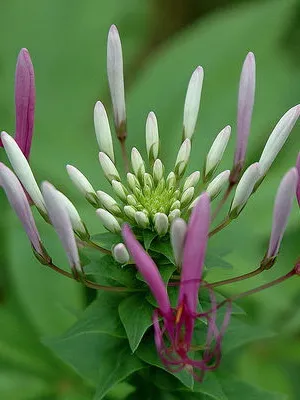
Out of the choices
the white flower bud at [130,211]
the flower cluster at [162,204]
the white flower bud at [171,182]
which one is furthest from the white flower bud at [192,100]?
the white flower bud at [130,211]

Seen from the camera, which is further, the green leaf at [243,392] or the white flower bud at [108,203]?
the green leaf at [243,392]

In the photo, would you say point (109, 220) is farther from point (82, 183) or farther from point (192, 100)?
point (192, 100)

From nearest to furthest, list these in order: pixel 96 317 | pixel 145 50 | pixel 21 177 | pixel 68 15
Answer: pixel 21 177
pixel 96 317
pixel 68 15
pixel 145 50

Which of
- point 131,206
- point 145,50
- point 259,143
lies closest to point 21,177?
point 131,206

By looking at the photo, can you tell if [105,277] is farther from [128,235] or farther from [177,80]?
[177,80]

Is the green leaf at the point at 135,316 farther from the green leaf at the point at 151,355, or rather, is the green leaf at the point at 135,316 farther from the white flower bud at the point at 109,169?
the white flower bud at the point at 109,169

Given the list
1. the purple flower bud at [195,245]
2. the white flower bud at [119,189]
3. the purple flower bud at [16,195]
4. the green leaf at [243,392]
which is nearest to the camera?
the purple flower bud at [195,245]
